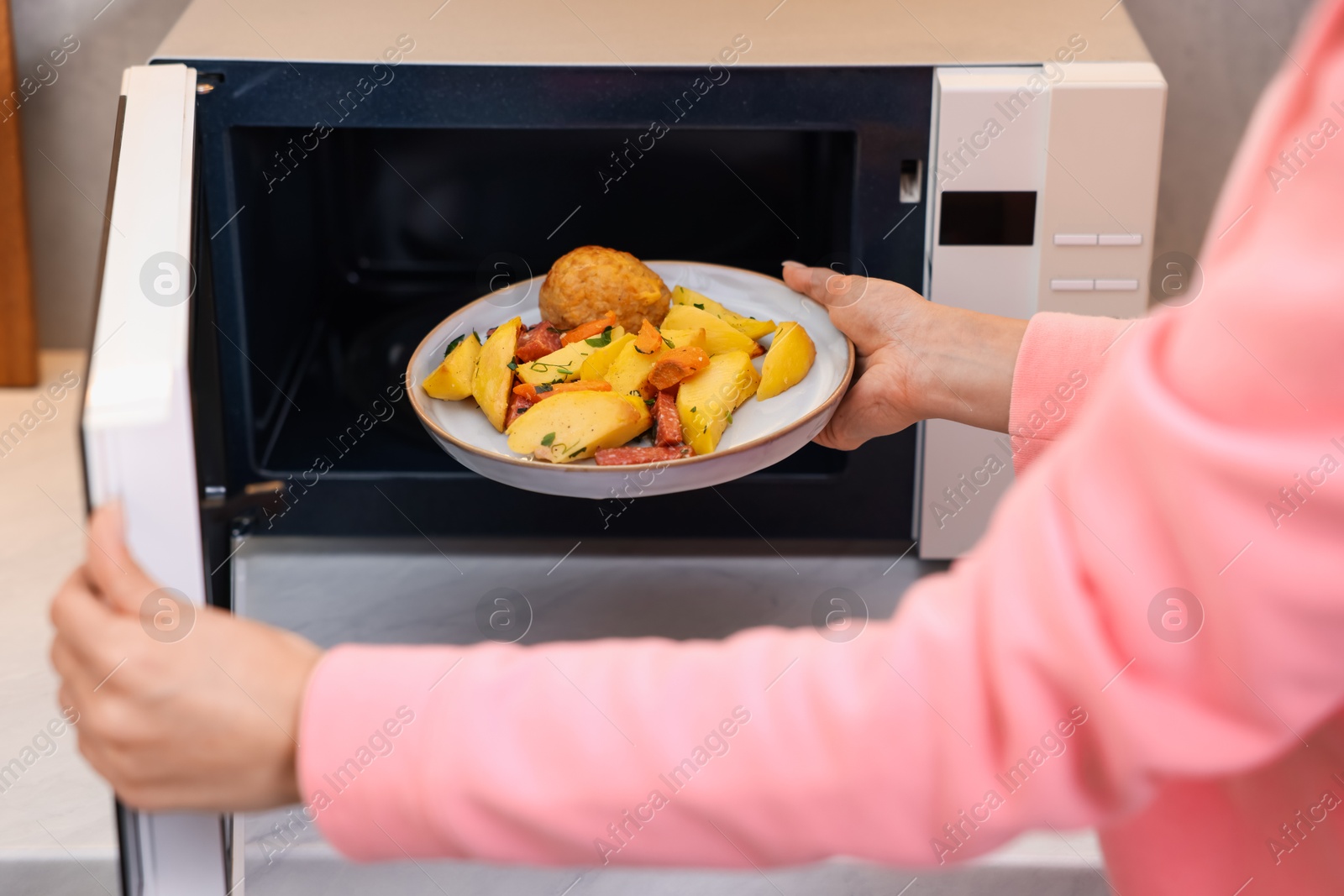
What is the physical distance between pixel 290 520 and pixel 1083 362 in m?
0.52

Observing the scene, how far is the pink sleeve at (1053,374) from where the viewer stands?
606 millimetres

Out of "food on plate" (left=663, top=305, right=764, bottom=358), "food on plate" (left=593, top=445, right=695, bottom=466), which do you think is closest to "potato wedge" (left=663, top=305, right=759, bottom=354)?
"food on plate" (left=663, top=305, right=764, bottom=358)

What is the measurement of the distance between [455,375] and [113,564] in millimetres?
322

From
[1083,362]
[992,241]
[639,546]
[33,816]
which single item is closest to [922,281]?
[992,241]

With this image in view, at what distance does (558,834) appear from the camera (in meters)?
0.33

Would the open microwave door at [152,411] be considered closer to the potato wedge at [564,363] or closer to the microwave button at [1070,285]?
the potato wedge at [564,363]

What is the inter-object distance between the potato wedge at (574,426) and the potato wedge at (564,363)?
41 mm

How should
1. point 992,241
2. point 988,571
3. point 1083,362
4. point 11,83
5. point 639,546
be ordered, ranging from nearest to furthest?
point 988,571 < point 1083,362 < point 992,241 < point 639,546 < point 11,83

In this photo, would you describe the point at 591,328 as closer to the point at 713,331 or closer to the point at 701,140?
the point at 713,331

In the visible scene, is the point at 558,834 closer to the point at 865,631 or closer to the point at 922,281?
the point at 865,631

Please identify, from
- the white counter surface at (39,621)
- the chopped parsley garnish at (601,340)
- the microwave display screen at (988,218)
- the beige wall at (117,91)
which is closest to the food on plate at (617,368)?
the chopped parsley garnish at (601,340)

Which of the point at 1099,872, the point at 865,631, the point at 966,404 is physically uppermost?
the point at 865,631

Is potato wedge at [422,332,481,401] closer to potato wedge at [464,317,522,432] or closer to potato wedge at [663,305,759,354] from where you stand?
potato wedge at [464,317,522,432]

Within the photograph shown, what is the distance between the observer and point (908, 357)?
71 cm
